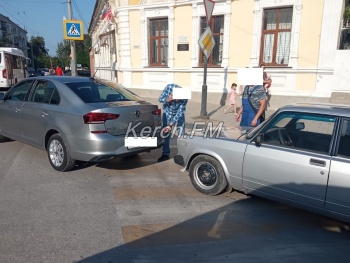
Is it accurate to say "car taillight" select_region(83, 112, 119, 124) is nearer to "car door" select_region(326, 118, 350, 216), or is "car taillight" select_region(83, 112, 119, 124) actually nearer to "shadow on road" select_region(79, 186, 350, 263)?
"shadow on road" select_region(79, 186, 350, 263)

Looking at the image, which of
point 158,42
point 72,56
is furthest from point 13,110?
point 72,56

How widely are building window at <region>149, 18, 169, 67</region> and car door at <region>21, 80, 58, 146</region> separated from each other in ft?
32.3

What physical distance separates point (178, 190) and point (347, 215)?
2183 millimetres

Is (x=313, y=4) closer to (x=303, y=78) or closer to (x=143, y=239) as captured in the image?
(x=303, y=78)

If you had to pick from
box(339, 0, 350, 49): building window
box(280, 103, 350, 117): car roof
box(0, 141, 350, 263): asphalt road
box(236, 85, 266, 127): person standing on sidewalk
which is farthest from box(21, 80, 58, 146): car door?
box(339, 0, 350, 49): building window

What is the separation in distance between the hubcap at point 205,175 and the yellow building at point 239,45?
22.4 feet

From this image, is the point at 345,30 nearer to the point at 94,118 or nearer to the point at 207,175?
the point at 207,175

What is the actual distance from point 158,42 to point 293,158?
1258 cm

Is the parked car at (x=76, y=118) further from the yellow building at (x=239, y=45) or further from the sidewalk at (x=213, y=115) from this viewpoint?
the yellow building at (x=239, y=45)

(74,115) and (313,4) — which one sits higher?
(313,4)

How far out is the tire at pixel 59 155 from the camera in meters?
4.73

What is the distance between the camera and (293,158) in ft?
10.6

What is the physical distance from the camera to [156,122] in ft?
17.2

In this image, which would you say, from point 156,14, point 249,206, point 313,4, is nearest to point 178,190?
point 249,206
